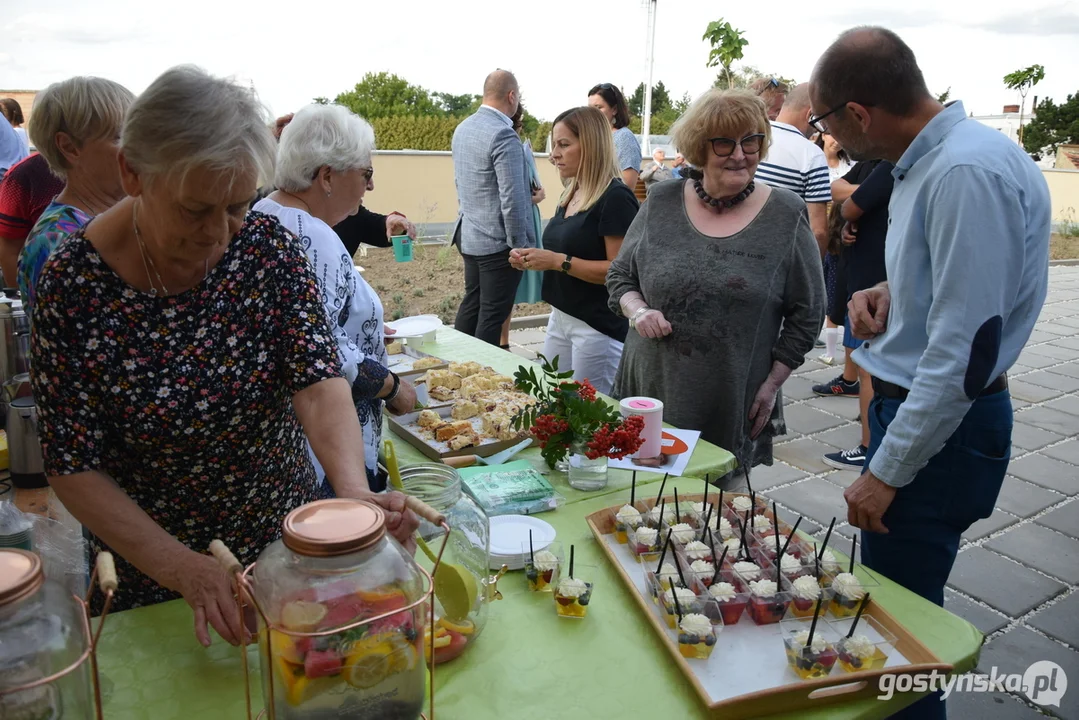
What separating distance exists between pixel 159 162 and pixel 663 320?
171 centimetres

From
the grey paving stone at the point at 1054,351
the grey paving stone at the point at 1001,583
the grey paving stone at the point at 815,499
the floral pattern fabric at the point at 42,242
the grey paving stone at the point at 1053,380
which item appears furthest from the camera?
the grey paving stone at the point at 1054,351

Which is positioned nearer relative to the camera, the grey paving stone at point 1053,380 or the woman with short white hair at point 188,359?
the woman with short white hair at point 188,359

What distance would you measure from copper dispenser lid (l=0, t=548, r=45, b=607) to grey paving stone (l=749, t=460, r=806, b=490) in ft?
12.3

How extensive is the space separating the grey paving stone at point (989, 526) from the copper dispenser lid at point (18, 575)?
383cm

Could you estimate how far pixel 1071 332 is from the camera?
800 cm

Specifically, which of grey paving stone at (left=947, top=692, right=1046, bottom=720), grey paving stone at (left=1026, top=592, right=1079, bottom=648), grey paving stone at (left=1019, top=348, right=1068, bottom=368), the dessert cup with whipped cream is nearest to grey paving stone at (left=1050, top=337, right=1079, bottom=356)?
grey paving stone at (left=1019, top=348, right=1068, bottom=368)

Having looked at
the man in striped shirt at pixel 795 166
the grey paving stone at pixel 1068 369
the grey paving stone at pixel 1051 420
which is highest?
the man in striped shirt at pixel 795 166

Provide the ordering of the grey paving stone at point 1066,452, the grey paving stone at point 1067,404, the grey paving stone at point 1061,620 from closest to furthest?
the grey paving stone at point 1061,620
the grey paving stone at point 1066,452
the grey paving stone at point 1067,404

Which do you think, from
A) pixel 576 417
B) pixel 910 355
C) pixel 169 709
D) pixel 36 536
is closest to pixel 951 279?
pixel 910 355

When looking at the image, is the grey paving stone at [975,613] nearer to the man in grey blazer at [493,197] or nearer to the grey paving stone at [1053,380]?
the man in grey blazer at [493,197]

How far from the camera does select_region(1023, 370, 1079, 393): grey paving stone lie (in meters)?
6.09

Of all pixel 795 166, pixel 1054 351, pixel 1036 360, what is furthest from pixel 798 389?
pixel 1054 351

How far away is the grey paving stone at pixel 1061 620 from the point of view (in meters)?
2.89

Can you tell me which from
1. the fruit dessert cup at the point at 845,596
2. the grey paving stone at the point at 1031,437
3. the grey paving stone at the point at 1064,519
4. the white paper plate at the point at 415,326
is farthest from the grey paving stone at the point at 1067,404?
the fruit dessert cup at the point at 845,596
